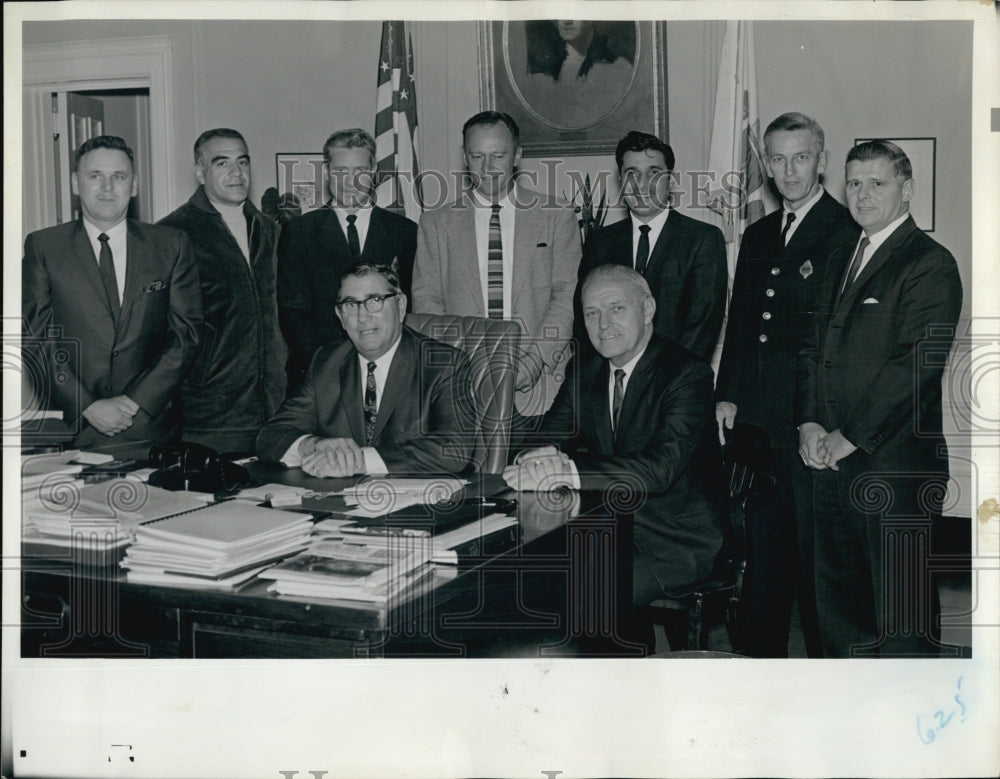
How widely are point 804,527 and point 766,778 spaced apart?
2.80 ft

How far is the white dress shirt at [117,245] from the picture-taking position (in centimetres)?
339

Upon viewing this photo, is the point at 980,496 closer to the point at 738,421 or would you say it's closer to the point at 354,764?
the point at 738,421

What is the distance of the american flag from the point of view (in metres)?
3.34

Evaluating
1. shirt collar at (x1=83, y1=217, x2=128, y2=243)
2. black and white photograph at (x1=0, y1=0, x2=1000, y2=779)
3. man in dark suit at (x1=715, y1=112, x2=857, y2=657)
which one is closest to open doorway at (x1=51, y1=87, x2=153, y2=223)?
black and white photograph at (x1=0, y1=0, x2=1000, y2=779)

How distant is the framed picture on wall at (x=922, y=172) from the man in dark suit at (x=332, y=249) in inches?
64.9

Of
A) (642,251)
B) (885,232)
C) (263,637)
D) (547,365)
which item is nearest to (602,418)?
(547,365)

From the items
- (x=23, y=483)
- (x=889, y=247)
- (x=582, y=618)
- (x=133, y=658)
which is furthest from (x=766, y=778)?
(x=23, y=483)

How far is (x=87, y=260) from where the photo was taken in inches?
134

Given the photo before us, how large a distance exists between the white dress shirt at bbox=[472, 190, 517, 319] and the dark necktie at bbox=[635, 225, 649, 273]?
44 cm

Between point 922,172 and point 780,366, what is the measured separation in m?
0.82

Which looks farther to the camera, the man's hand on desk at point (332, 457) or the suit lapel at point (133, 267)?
the suit lapel at point (133, 267)

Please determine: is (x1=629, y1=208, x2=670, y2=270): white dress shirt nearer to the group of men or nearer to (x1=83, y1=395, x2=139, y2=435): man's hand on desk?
the group of men

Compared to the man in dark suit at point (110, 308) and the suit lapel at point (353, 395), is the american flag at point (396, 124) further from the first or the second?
the man in dark suit at point (110, 308)

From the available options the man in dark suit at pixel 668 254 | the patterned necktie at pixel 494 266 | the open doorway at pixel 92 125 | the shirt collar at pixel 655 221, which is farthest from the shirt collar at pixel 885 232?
the open doorway at pixel 92 125
